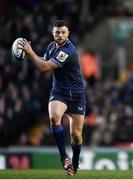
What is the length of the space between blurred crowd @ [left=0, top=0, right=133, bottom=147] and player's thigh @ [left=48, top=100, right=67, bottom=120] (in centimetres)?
805

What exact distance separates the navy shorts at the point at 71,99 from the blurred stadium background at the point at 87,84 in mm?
5093

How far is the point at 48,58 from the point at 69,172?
67.8 inches

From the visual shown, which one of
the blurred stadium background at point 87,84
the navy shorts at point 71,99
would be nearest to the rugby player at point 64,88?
the navy shorts at point 71,99

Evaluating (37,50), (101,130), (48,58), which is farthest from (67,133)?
(48,58)

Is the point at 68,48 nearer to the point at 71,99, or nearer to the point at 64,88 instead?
the point at 64,88

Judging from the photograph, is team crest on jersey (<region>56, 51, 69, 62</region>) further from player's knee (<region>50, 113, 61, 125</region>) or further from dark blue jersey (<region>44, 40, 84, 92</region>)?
player's knee (<region>50, 113, 61, 125</region>)

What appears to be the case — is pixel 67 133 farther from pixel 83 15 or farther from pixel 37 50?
Answer: pixel 83 15

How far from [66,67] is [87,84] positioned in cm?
1105

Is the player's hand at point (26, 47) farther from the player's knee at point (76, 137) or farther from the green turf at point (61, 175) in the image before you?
the green turf at point (61, 175)

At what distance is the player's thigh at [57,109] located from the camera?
15.9 meters

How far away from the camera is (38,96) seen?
25547 millimetres

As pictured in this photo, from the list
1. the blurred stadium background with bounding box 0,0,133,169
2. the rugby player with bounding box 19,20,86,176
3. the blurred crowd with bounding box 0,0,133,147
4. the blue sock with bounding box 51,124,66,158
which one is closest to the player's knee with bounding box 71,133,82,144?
the rugby player with bounding box 19,20,86,176

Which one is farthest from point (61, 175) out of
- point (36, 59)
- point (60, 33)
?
point (60, 33)

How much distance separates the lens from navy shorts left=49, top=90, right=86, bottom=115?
16.2 metres
